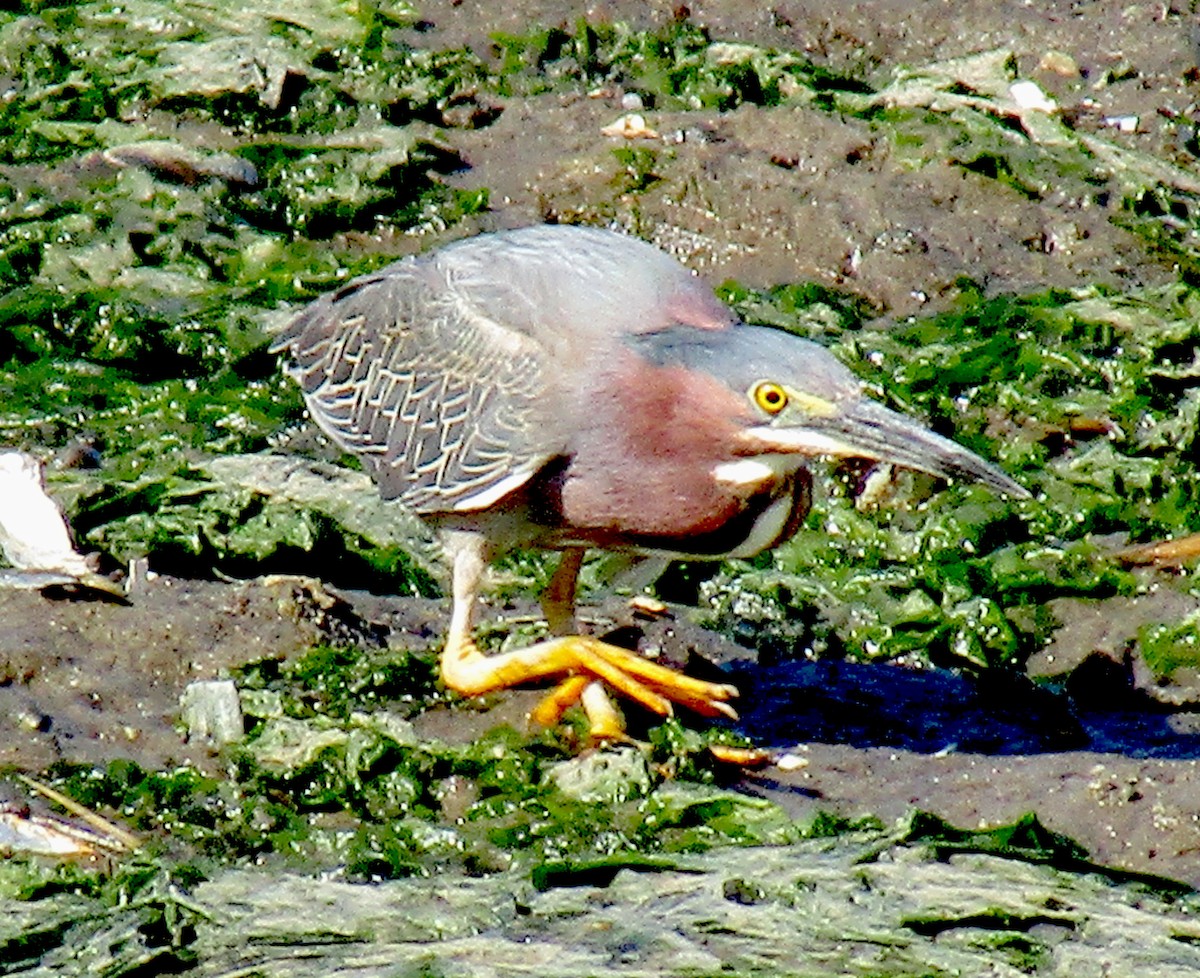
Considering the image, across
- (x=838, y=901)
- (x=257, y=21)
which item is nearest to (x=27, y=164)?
(x=257, y=21)

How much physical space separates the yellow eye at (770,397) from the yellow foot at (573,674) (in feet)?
2.81

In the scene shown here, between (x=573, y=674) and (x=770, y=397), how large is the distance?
98cm

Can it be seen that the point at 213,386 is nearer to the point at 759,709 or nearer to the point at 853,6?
the point at 759,709

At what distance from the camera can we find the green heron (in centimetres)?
527

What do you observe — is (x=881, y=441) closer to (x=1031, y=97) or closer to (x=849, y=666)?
(x=849, y=666)

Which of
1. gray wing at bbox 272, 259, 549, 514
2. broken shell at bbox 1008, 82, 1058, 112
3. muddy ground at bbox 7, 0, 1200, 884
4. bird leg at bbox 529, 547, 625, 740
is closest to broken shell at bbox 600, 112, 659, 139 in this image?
muddy ground at bbox 7, 0, 1200, 884

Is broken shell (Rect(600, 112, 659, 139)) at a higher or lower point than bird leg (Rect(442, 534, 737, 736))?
higher

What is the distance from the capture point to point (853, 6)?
10336 millimetres

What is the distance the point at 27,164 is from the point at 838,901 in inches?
220

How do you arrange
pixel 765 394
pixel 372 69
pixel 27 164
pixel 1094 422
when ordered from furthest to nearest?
1. pixel 372 69
2. pixel 27 164
3. pixel 1094 422
4. pixel 765 394

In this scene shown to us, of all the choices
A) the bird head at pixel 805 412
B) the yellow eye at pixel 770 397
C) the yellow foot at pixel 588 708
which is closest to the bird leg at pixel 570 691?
the yellow foot at pixel 588 708

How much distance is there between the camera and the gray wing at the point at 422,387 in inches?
228

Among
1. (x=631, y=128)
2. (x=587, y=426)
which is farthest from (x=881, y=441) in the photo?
(x=631, y=128)

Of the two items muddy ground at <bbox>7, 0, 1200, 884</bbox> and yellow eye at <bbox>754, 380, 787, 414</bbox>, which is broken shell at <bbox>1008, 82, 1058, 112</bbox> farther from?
yellow eye at <bbox>754, 380, 787, 414</bbox>
